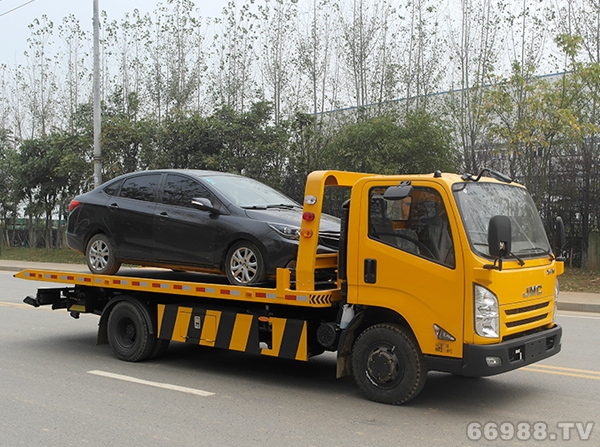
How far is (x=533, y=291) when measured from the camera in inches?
256

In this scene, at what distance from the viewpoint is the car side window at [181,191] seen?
846 centimetres

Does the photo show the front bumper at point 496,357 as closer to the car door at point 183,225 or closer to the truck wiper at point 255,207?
the truck wiper at point 255,207

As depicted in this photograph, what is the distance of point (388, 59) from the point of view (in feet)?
78.9

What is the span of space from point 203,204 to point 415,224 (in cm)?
284

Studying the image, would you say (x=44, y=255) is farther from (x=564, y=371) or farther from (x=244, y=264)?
(x=564, y=371)

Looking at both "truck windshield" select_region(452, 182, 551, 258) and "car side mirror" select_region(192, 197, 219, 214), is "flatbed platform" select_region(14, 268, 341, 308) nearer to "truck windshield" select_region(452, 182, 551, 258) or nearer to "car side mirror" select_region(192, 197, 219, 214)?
"car side mirror" select_region(192, 197, 219, 214)

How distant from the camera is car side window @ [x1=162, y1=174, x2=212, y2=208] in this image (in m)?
8.46

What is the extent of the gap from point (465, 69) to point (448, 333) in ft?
57.6

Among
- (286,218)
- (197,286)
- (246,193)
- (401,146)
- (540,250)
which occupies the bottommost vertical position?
(197,286)

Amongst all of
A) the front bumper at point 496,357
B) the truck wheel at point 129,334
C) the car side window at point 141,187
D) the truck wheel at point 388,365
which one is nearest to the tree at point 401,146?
the car side window at point 141,187

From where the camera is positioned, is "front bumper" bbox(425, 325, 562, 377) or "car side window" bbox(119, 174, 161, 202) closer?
"front bumper" bbox(425, 325, 562, 377)

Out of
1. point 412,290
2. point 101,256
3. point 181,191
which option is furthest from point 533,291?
point 101,256

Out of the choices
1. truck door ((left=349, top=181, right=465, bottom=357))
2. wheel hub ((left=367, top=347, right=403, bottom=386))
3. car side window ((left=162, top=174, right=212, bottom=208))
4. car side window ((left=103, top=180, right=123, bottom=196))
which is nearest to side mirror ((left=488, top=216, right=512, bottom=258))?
truck door ((left=349, top=181, right=465, bottom=357))

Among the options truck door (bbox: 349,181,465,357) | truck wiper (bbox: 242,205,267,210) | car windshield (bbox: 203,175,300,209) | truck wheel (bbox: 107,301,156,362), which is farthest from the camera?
truck wheel (bbox: 107,301,156,362)
